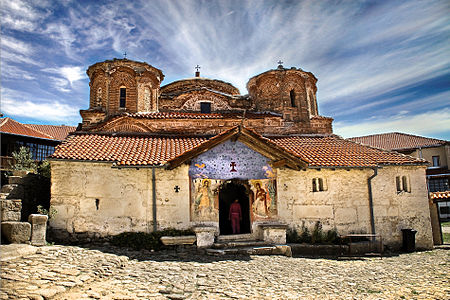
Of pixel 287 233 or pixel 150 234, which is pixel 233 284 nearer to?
pixel 150 234

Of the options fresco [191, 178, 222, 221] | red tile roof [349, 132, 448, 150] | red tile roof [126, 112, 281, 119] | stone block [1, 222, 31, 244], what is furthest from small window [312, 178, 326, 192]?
red tile roof [349, 132, 448, 150]

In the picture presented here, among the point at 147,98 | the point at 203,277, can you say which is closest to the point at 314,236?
the point at 203,277

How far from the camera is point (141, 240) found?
27.1 feet

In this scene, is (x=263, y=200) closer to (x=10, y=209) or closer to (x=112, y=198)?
(x=112, y=198)

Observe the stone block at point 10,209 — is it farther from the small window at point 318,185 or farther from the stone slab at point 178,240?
the small window at point 318,185

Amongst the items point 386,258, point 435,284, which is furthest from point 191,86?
point 435,284

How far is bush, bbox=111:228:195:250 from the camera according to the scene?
817cm

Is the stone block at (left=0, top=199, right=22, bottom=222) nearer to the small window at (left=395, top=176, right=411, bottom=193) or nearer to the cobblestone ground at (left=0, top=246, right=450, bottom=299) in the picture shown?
the cobblestone ground at (left=0, top=246, right=450, bottom=299)

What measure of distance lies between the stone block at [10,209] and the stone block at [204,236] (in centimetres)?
452

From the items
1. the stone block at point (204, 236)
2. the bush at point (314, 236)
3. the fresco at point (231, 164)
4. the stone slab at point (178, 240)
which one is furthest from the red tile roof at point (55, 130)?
the bush at point (314, 236)

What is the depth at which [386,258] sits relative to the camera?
8.74 metres

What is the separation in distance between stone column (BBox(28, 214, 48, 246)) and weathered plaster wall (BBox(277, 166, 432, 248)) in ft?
22.0

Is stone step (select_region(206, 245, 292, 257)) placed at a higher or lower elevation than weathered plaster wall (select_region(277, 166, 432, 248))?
lower

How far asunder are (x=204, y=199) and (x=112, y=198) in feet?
9.02
